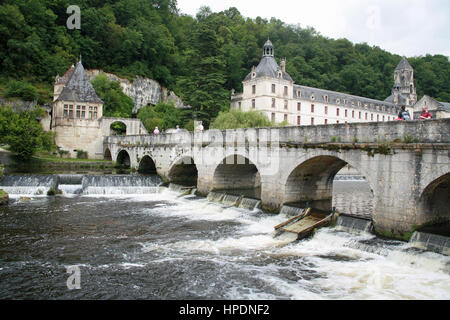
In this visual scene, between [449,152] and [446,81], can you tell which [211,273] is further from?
[446,81]

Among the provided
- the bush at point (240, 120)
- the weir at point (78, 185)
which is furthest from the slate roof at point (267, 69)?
the weir at point (78, 185)

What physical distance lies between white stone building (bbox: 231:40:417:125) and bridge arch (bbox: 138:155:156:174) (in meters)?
22.7

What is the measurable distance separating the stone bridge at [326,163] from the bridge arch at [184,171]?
10 centimetres

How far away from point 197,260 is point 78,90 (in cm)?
3976

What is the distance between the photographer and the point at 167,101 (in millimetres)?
64375

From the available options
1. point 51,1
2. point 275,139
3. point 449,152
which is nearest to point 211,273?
point 449,152

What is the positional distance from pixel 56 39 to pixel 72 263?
2188 inches

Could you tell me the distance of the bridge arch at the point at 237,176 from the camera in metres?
25.3

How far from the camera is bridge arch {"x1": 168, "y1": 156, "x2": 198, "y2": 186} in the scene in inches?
1194

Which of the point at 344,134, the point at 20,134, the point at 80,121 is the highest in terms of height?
the point at 80,121

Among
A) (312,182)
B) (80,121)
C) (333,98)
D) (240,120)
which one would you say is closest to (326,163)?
(312,182)

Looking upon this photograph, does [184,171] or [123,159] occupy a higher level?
[123,159]

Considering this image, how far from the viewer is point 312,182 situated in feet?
68.2

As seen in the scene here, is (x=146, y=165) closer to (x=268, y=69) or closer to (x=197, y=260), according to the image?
(x=197, y=260)
